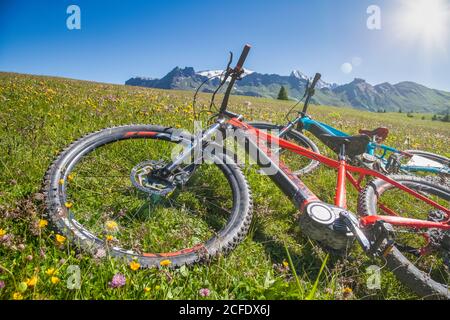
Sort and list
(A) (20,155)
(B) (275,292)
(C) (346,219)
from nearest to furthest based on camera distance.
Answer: (B) (275,292)
(C) (346,219)
(A) (20,155)

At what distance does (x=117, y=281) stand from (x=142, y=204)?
1409 millimetres

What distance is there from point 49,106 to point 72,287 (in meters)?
6.70

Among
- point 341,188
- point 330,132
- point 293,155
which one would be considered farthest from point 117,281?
point 293,155

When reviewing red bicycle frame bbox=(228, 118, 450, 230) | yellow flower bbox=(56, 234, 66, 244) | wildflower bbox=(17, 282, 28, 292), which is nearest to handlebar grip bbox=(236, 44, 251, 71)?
red bicycle frame bbox=(228, 118, 450, 230)

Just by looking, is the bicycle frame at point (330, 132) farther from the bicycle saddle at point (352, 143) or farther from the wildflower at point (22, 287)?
the wildflower at point (22, 287)

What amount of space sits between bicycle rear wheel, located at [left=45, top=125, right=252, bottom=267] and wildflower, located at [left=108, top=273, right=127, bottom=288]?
12.2 inches

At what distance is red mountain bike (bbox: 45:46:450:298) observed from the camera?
294cm

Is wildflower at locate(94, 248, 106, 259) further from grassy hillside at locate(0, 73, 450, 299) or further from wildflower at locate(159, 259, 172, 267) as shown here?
wildflower at locate(159, 259, 172, 267)

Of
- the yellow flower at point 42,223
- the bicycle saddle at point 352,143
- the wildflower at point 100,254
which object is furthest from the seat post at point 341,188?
the yellow flower at point 42,223

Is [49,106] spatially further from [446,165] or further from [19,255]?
[446,165]

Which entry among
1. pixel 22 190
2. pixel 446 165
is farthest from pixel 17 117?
pixel 446 165

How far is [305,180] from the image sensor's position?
5691 mm

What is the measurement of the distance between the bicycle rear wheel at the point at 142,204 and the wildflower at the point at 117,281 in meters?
0.31

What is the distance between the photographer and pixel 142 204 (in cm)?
367
